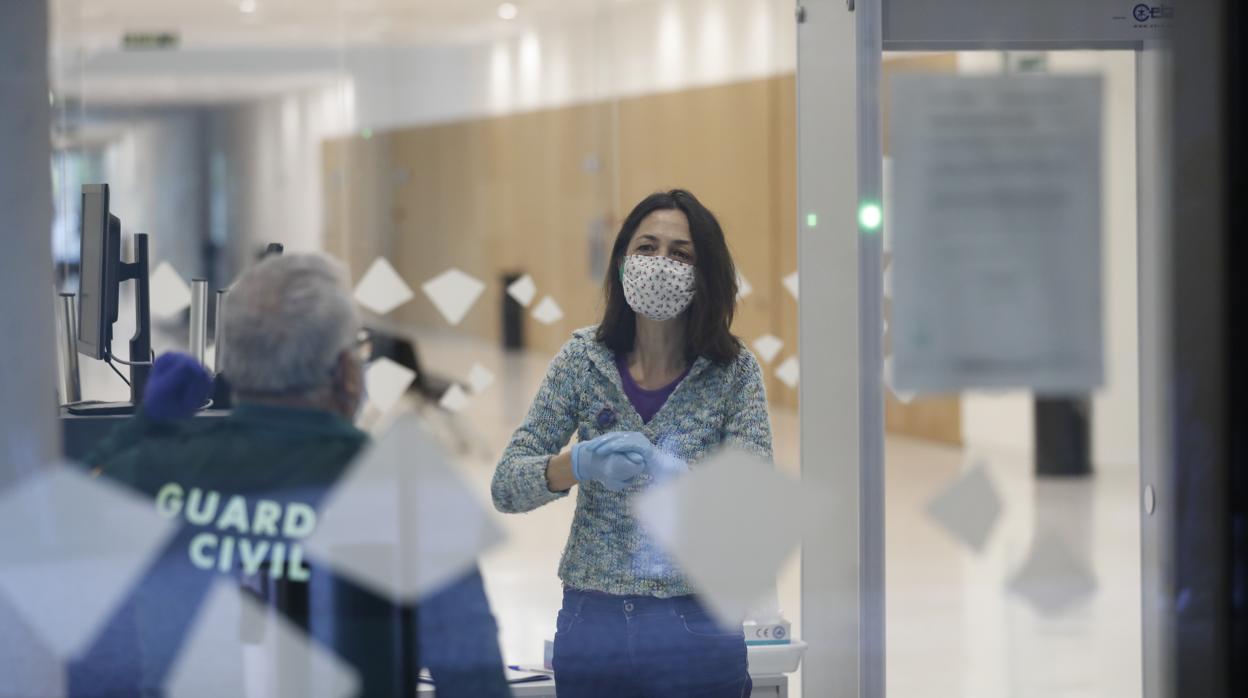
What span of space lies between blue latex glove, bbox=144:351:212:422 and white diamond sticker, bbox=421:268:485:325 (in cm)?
68

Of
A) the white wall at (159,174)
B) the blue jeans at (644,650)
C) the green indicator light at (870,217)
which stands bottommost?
the blue jeans at (644,650)

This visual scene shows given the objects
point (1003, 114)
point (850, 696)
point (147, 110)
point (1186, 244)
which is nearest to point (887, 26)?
point (1003, 114)

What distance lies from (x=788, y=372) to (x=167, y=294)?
1.20 meters

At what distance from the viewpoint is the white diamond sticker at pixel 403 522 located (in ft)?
6.94

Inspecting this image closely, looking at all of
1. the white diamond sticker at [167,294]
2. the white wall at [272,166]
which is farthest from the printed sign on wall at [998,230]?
the white diamond sticker at [167,294]

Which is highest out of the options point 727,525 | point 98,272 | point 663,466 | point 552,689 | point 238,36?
point 238,36

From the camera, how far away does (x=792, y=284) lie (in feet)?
9.04

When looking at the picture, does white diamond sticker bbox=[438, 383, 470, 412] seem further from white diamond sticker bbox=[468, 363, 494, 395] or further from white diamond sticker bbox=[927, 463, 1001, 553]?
white diamond sticker bbox=[927, 463, 1001, 553]

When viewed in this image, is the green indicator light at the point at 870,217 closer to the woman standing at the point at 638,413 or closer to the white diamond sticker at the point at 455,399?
the woman standing at the point at 638,413

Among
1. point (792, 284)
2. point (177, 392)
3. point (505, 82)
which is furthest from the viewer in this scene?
point (505, 82)

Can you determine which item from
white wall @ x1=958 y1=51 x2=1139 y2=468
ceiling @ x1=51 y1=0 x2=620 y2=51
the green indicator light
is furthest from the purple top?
ceiling @ x1=51 y1=0 x2=620 y2=51

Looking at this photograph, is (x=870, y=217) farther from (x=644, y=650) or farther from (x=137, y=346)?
(x=137, y=346)

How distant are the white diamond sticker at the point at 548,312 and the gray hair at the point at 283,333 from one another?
719 millimetres

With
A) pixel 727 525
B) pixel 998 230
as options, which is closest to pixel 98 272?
pixel 727 525
